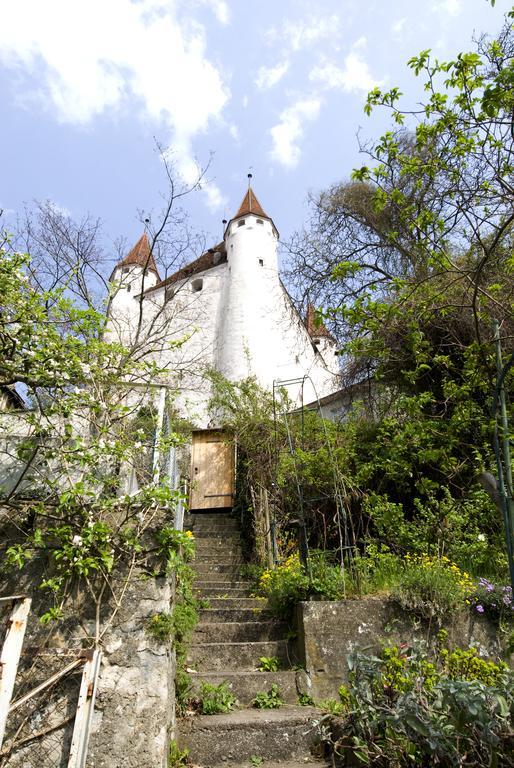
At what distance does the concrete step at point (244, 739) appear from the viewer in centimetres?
345

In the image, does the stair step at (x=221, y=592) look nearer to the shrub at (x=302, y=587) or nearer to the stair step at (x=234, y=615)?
the shrub at (x=302, y=587)

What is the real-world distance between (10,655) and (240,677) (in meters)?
2.19

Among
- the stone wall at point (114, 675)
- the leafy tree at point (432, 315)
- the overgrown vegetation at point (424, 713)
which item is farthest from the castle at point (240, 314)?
the overgrown vegetation at point (424, 713)

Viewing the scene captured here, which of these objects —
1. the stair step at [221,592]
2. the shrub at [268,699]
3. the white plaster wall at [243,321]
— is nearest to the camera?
the shrub at [268,699]

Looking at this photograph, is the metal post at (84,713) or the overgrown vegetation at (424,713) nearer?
the overgrown vegetation at (424,713)

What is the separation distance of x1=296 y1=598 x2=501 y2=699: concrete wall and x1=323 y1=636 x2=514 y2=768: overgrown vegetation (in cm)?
106

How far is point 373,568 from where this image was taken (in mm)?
5352

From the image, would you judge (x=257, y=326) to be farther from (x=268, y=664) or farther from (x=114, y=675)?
(x=114, y=675)

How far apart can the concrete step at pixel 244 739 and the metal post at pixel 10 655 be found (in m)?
1.44

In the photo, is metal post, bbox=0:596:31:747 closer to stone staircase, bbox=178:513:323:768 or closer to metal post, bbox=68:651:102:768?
metal post, bbox=68:651:102:768

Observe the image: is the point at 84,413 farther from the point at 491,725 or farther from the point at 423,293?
the point at 423,293

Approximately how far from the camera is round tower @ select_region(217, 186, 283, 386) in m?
17.3

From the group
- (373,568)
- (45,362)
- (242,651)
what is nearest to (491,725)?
(242,651)

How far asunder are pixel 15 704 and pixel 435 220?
4731mm
